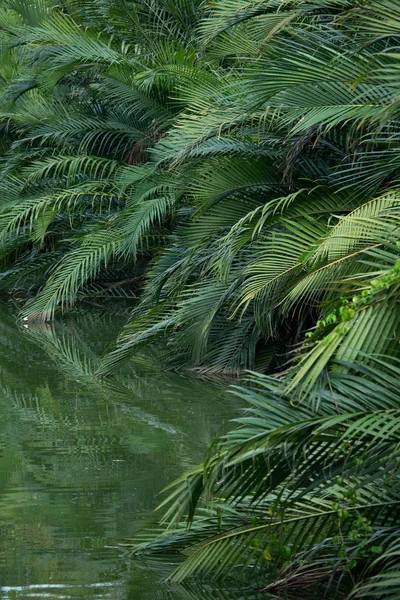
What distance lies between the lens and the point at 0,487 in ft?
20.5

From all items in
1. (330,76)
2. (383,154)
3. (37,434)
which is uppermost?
(330,76)

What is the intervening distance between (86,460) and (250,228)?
243cm

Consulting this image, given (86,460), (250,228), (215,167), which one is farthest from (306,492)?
(215,167)

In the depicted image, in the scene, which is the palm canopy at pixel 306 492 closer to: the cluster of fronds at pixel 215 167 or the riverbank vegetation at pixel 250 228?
the riverbank vegetation at pixel 250 228

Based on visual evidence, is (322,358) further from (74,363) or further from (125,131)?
(125,131)

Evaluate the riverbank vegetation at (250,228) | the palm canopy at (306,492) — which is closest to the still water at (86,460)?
the palm canopy at (306,492)

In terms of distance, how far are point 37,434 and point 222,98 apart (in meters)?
3.36

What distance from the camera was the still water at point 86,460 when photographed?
472 centimetres

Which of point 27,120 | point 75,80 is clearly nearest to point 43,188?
point 27,120

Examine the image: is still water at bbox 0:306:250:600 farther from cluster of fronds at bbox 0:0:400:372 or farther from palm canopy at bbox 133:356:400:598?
cluster of fronds at bbox 0:0:400:372

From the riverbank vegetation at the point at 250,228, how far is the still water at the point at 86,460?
0.35m

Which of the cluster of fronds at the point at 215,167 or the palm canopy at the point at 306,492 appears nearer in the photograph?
the palm canopy at the point at 306,492

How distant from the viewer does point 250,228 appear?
838 centimetres

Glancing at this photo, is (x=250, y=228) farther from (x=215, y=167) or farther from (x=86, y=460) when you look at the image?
(x=86, y=460)
